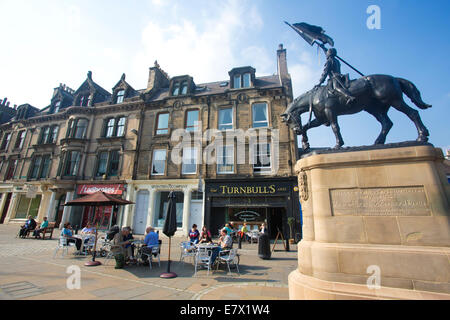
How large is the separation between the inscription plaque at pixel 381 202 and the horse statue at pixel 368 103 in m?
1.16

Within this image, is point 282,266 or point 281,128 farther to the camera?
point 281,128

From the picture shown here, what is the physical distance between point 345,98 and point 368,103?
612 mm

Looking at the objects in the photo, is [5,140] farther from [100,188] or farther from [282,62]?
[282,62]

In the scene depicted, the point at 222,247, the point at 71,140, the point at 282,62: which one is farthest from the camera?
the point at 71,140

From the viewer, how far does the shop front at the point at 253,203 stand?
1366 centimetres

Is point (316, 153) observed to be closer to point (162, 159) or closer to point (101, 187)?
point (162, 159)

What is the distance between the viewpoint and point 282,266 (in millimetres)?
7027

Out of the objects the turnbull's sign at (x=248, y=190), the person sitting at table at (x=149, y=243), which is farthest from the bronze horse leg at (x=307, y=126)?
the turnbull's sign at (x=248, y=190)

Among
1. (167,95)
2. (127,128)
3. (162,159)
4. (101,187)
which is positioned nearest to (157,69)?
(167,95)

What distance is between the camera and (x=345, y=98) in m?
4.18

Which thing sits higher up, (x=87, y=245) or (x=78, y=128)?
(x=78, y=128)

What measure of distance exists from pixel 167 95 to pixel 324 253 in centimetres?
1998

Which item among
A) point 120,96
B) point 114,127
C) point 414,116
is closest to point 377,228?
point 414,116

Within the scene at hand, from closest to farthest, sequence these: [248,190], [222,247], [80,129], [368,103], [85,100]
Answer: [368,103]
[222,247]
[248,190]
[80,129]
[85,100]
